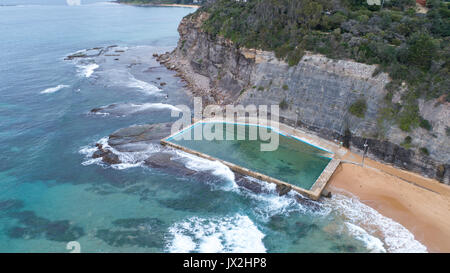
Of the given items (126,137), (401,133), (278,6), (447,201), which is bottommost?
(447,201)

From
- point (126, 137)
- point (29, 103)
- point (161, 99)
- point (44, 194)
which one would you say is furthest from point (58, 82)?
point (44, 194)

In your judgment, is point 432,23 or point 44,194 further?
point 432,23

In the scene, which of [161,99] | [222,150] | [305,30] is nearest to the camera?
[222,150]

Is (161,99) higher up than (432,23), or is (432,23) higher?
(432,23)

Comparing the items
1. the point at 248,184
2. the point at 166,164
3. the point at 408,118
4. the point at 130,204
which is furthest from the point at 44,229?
the point at 408,118

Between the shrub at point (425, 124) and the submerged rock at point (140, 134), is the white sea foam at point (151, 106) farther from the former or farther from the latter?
the shrub at point (425, 124)

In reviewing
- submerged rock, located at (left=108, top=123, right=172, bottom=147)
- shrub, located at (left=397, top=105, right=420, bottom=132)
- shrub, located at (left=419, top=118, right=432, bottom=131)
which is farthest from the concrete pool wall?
shrub, located at (left=419, top=118, right=432, bottom=131)

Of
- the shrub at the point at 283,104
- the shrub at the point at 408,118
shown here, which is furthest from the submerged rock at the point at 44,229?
the shrub at the point at 408,118
